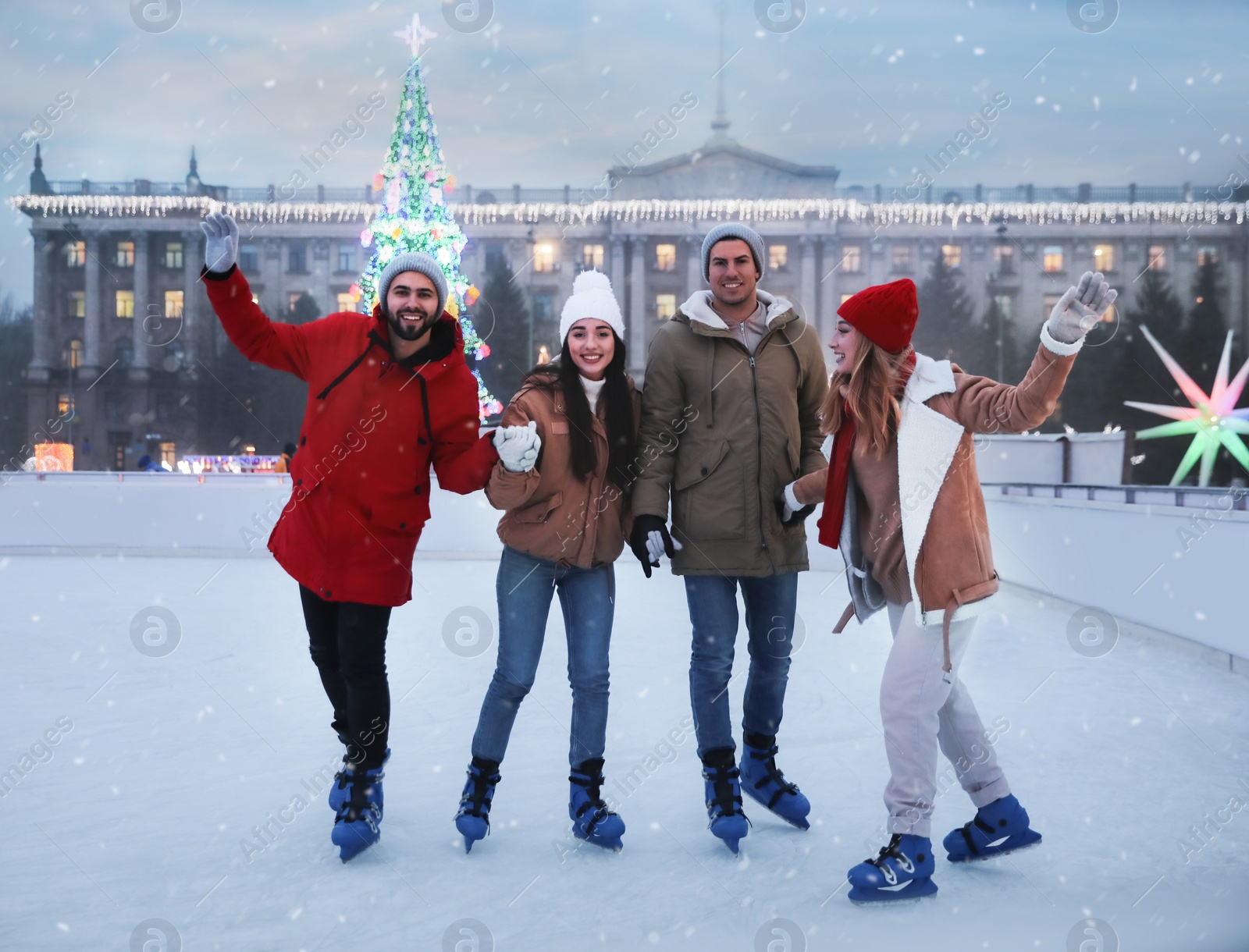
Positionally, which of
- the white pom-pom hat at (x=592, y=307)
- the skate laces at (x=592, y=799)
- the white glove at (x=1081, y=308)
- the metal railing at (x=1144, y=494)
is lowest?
the skate laces at (x=592, y=799)

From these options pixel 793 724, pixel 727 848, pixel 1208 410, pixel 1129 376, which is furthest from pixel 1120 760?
pixel 1129 376

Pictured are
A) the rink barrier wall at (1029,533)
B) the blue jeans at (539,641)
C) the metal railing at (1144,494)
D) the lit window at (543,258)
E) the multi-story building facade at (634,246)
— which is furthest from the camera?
the lit window at (543,258)

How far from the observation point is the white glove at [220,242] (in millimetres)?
2668

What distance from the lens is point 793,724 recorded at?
4.05 metres

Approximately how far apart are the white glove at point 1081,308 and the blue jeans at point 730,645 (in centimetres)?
100

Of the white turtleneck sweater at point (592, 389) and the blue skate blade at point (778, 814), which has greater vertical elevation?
the white turtleneck sweater at point (592, 389)

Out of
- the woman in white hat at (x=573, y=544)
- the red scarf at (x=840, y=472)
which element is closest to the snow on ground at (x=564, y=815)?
the woman in white hat at (x=573, y=544)

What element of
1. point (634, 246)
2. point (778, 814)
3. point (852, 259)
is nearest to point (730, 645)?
point (778, 814)

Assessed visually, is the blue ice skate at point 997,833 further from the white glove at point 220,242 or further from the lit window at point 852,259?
the lit window at point 852,259

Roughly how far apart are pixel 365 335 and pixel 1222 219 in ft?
163

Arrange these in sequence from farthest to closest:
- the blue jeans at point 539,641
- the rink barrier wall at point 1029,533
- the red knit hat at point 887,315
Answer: the rink barrier wall at point 1029,533
the blue jeans at point 539,641
the red knit hat at point 887,315

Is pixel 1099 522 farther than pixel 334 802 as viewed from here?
Yes

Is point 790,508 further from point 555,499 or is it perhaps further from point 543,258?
point 543,258

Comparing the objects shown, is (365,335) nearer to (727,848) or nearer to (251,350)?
(251,350)
